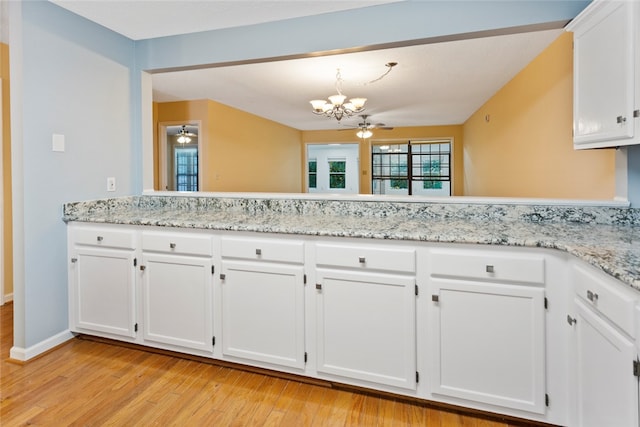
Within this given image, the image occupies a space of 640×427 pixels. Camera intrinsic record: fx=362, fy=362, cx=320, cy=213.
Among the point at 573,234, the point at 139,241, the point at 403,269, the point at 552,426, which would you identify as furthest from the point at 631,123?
the point at 139,241

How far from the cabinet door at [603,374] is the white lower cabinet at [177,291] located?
174 cm

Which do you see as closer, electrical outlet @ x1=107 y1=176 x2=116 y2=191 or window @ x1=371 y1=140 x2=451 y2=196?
electrical outlet @ x1=107 y1=176 x2=116 y2=191

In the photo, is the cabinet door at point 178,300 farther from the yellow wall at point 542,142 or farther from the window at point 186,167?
the window at point 186,167

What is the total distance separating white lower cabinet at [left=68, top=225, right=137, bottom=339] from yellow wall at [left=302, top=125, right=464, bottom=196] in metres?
6.49

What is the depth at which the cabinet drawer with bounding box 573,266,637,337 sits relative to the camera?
104 cm

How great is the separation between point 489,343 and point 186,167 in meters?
8.64

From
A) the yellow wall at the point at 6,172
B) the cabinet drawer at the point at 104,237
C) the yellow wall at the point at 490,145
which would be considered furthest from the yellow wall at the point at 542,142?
the yellow wall at the point at 6,172

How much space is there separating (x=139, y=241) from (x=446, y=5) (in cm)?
226

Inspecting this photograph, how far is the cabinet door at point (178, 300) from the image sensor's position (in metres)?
2.05

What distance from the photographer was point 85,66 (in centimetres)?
243

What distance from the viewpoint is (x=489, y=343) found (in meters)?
1.58

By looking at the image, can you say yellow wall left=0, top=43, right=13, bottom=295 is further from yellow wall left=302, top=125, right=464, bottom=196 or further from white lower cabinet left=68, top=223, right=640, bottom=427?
yellow wall left=302, top=125, right=464, bottom=196

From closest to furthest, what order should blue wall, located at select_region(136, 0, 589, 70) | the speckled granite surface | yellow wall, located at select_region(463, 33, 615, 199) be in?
the speckled granite surface
blue wall, located at select_region(136, 0, 589, 70)
yellow wall, located at select_region(463, 33, 615, 199)

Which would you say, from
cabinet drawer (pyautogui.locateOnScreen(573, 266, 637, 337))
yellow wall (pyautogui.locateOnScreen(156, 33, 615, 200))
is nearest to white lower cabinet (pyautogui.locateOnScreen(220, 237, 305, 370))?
cabinet drawer (pyautogui.locateOnScreen(573, 266, 637, 337))
